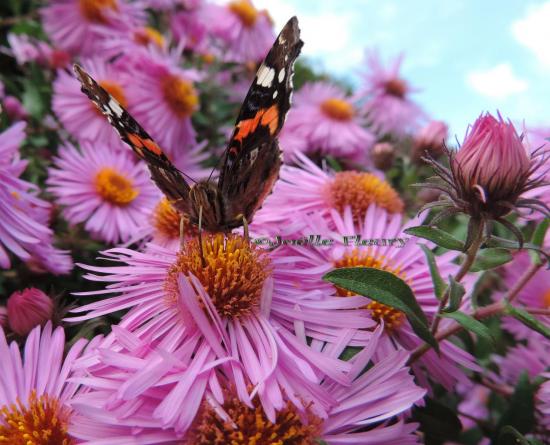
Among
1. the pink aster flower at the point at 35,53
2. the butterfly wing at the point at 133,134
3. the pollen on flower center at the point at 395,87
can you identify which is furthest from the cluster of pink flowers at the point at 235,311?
the pollen on flower center at the point at 395,87

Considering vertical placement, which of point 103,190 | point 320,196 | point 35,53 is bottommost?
point 320,196

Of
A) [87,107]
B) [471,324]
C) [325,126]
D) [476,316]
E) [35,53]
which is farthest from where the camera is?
[35,53]

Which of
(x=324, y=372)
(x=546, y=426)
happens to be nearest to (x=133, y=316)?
(x=324, y=372)

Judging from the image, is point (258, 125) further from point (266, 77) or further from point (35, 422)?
point (35, 422)

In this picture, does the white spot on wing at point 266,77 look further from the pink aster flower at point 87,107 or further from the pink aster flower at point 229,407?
the pink aster flower at point 87,107

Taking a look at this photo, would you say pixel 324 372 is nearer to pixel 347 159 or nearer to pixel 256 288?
pixel 256 288

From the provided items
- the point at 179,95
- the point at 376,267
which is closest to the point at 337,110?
the point at 179,95

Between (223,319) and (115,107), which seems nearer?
(223,319)

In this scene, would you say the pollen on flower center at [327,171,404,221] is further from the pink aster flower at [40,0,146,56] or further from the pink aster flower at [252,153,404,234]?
the pink aster flower at [40,0,146,56]
